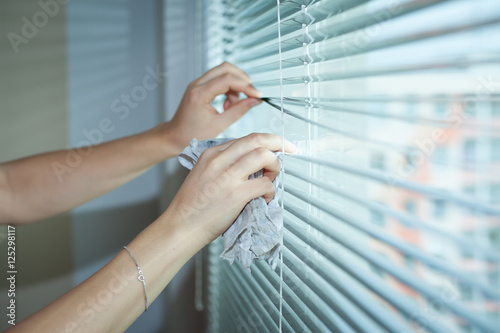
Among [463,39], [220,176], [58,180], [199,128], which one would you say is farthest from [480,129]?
[58,180]

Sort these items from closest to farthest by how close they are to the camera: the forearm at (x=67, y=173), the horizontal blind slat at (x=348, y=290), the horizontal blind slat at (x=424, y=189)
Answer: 1. the horizontal blind slat at (x=424, y=189)
2. the horizontal blind slat at (x=348, y=290)
3. the forearm at (x=67, y=173)

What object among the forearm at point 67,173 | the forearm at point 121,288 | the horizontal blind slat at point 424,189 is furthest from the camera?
the forearm at point 67,173

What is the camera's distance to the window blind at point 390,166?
0.35 meters

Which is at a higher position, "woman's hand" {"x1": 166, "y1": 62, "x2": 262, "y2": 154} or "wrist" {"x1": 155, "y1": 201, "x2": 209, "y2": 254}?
"woman's hand" {"x1": 166, "y1": 62, "x2": 262, "y2": 154}

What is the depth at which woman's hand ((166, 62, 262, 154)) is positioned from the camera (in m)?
0.88

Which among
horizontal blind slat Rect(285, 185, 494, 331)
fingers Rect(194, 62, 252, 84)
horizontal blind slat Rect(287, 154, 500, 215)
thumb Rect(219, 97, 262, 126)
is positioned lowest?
horizontal blind slat Rect(285, 185, 494, 331)

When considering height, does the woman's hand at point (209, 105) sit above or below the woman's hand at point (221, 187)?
above

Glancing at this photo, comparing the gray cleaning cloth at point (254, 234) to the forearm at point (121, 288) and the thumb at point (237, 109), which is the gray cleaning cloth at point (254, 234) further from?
the thumb at point (237, 109)

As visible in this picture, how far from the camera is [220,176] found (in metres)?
0.62

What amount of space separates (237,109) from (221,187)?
0.34 metres

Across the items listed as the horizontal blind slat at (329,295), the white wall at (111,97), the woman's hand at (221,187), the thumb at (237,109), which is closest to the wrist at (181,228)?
the woman's hand at (221,187)

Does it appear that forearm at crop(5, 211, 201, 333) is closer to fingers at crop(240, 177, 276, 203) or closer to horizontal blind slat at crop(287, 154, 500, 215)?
fingers at crop(240, 177, 276, 203)

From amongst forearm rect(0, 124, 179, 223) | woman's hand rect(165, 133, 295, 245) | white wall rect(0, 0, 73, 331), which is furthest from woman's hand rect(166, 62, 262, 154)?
white wall rect(0, 0, 73, 331)

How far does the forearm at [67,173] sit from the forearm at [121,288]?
45 centimetres
